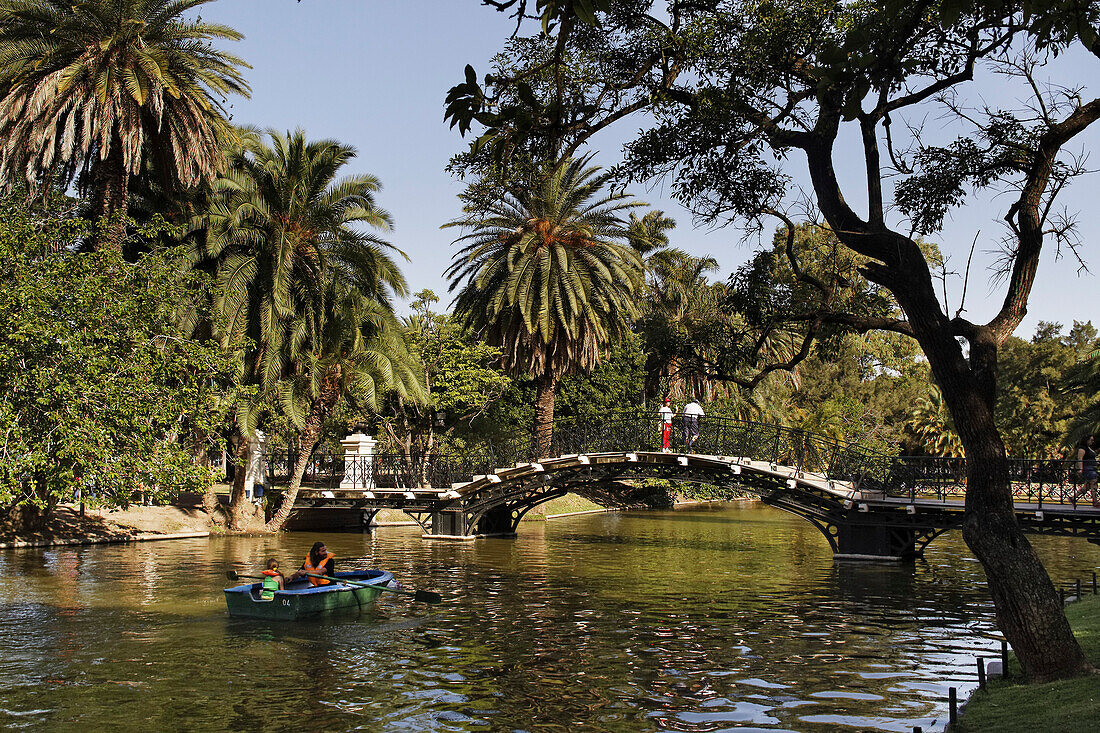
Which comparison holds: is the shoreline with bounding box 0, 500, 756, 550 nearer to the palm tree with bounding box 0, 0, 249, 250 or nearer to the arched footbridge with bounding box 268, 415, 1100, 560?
the arched footbridge with bounding box 268, 415, 1100, 560

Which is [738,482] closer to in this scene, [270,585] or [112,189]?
[270,585]

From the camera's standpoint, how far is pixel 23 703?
12.4 m

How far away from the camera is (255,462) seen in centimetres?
4309

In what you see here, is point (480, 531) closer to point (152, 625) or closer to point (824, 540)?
point (824, 540)

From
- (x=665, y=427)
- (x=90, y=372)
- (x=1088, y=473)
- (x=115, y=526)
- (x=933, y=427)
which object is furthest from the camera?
(x=933, y=427)

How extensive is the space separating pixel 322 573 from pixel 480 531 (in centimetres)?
2160

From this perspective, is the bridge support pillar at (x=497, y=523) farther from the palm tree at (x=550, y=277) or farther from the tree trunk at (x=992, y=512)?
the tree trunk at (x=992, y=512)

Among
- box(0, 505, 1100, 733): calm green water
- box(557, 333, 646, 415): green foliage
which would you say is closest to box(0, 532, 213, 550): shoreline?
box(0, 505, 1100, 733): calm green water

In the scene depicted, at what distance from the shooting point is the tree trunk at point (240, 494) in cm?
3984

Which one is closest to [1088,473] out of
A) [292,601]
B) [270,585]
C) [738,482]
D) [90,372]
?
[738,482]

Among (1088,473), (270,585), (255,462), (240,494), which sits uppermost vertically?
(255,462)

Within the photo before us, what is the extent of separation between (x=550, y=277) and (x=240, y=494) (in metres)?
16.4

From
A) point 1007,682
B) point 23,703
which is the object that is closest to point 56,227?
point 23,703

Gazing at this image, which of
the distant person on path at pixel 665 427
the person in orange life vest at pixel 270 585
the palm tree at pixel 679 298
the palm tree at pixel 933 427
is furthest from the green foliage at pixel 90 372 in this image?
the palm tree at pixel 933 427
